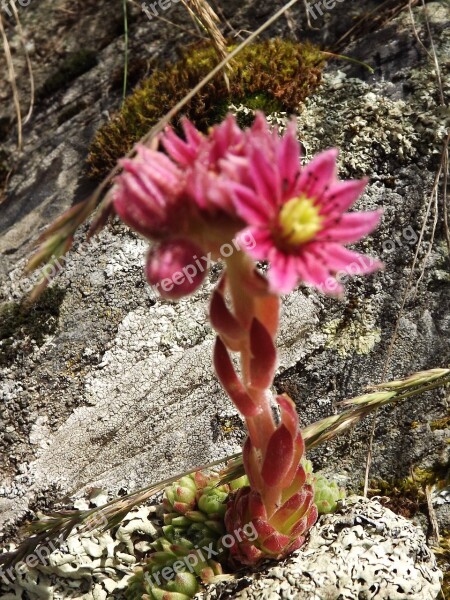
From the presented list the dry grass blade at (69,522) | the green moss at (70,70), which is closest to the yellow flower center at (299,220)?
the dry grass blade at (69,522)

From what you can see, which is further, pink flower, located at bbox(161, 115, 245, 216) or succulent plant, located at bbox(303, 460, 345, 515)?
succulent plant, located at bbox(303, 460, 345, 515)

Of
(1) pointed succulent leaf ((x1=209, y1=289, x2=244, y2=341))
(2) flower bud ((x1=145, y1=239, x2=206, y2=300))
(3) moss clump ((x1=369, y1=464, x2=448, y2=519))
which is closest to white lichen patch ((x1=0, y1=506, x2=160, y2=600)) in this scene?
(3) moss clump ((x1=369, y1=464, x2=448, y2=519))

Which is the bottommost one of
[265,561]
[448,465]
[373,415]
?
[448,465]

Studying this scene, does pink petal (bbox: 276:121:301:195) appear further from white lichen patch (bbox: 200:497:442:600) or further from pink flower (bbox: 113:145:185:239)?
white lichen patch (bbox: 200:497:442:600)

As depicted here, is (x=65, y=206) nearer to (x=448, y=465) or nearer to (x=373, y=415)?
(x=373, y=415)

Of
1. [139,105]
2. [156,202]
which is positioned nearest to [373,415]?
[156,202]

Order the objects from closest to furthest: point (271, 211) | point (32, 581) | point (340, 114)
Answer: point (271, 211) < point (32, 581) < point (340, 114)

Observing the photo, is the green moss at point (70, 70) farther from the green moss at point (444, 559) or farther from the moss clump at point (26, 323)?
the green moss at point (444, 559)
